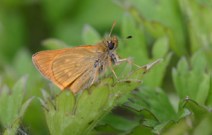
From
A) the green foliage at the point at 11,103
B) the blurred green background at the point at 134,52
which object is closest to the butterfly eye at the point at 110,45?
the blurred green background at the point at 134,52

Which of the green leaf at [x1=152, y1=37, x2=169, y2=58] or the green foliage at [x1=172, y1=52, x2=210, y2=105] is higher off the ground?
the green leaf at [x1=152, y1=37, x2=169, y2=58]

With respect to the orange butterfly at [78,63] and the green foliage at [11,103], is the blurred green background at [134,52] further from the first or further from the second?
the orange butterfly at [78,63]

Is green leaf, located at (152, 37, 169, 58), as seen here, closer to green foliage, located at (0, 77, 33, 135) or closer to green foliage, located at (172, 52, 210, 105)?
green foliage, located at (172, 52, 210, 105)

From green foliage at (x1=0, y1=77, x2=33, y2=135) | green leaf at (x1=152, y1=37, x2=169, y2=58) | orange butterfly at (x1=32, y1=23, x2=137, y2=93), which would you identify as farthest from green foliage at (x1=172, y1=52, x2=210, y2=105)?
green foliage at (x1=0, y1=77, x2=33, y2=135)

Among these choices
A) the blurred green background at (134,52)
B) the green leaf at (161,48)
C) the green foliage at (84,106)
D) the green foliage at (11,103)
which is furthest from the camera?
the green leaf at (161,48)

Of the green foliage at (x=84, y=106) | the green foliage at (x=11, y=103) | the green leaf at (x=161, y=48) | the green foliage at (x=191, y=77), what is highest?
the green leaf at (x=161, y=48)

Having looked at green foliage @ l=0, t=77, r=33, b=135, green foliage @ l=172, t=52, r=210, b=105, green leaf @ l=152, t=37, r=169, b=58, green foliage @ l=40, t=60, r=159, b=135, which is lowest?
green foliage @ l=0, t=77, r=33, b=135

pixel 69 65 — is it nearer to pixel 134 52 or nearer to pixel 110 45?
pixel 110 45
